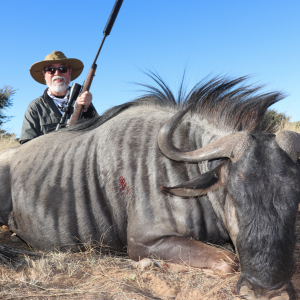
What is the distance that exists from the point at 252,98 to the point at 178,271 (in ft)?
7.07

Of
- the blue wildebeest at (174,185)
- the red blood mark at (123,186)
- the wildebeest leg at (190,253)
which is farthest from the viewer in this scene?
the red blood mark at (123,186)

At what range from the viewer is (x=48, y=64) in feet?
23.3

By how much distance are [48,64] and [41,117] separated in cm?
141

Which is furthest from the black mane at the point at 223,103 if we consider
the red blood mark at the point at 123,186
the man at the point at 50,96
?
the man at the point at 50,96

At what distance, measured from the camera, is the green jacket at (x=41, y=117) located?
6304mm

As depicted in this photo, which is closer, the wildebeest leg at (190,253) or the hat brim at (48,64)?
the wildebeest leg at (190,253)

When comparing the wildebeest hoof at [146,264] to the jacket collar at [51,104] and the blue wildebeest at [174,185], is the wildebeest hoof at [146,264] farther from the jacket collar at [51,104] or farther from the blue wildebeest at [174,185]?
the jacket collar at [51,104]

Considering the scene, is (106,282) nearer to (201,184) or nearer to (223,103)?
(201,184)

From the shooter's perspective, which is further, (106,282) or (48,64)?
(48,64)

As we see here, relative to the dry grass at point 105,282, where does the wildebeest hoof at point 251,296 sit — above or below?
above

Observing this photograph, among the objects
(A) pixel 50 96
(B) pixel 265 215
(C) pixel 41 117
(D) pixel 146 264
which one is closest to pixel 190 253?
(D) pixel 146 264

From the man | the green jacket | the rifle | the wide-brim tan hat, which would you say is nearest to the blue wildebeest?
the rifle

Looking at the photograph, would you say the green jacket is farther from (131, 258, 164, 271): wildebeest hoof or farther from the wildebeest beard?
the wildebeest beard

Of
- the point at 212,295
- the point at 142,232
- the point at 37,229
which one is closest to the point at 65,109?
the point at 37,229
